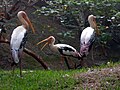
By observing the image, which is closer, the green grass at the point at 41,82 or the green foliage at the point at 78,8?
the green grass at the point at 41,82

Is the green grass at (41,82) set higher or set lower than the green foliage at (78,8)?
higher

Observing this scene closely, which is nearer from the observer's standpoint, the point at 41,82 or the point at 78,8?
the point at 41,82

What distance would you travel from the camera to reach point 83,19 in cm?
1323

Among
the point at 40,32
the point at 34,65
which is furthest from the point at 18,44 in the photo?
the point at 40,32

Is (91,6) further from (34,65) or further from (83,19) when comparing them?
(34,65)

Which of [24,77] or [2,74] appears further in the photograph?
[2,74]

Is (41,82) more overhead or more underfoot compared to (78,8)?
more overhead

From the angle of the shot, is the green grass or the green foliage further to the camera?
the green foliage

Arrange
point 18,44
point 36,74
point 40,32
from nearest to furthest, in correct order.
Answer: point 18,44, point 36,74, point 40,32

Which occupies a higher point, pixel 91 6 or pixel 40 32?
pixel 91 6

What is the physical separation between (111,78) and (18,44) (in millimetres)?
2025

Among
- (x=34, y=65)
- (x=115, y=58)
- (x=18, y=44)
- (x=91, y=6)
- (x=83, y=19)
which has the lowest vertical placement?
(x=115, y=58)

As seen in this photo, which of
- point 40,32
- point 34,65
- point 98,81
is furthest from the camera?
point 40,32

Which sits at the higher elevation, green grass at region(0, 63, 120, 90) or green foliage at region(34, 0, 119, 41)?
green grass at region(0, 63, 120, 90)
